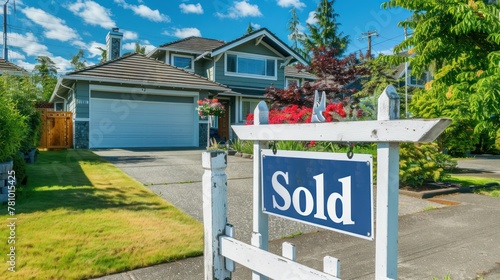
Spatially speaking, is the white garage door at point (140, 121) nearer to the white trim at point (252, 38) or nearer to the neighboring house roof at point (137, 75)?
the neighboring house roof at point (137, 75)

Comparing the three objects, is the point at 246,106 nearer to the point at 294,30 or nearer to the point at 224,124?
the point at 224,124

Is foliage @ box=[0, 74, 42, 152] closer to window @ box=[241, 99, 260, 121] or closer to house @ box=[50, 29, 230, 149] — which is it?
house @ box=[50, 29, 230, 149]

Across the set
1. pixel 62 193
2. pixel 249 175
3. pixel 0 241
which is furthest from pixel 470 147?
pixel 0 241

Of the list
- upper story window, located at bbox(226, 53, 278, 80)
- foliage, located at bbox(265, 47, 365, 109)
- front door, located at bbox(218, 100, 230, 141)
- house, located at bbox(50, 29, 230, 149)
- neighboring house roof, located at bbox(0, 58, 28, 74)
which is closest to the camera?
foliage, located at bbox(265, 47, 365, 109)

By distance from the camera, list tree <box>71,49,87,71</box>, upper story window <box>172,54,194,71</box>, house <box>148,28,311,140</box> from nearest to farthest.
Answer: house <box>148,28,311,140</box>, upper story window <box>172,54,194,71</box>, tree <box>71,49,87,71</box>

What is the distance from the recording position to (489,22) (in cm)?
448

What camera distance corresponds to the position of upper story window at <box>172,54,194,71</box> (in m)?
19.8

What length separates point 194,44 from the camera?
20781 mm

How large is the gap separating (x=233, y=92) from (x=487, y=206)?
46.3 feet

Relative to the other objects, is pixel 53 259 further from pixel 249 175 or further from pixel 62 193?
pixel 249 175

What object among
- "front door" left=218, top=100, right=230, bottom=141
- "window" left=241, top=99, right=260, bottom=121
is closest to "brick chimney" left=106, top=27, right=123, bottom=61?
"front door" left=218, top=100, right=230, bottom=141

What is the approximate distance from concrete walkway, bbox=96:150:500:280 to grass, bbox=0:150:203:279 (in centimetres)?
22

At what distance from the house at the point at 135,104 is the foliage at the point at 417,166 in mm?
10787

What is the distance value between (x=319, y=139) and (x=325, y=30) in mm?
36896
